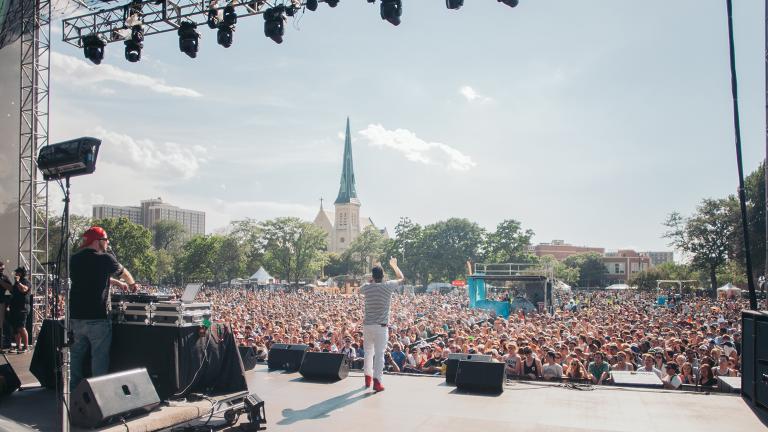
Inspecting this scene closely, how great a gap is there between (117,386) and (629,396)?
177 inches

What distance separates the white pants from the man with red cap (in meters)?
2.38

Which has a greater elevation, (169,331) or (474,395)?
(169,331)

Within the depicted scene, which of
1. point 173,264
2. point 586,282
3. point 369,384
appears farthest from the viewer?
point 586,282

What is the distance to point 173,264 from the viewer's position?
61.7 m

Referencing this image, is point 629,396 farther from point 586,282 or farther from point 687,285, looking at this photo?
point 586,282

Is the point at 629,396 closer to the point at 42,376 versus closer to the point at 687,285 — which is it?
the point at 42,376

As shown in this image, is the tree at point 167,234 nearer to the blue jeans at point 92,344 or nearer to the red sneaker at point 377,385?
the red sneaker at point 377,385

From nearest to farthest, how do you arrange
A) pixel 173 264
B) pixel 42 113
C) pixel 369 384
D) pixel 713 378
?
1. pixel 369 384
2. pixel 713 378
3. pixel 42 113
4. pixel 173 264

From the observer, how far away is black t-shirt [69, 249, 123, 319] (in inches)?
171

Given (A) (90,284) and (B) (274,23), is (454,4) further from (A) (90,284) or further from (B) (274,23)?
(A) (90,284)

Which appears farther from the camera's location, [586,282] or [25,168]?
[586,282]

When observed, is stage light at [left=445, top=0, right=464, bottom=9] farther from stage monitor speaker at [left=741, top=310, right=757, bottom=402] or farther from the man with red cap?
the man with red cap


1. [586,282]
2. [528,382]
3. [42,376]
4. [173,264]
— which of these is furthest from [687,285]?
[42,376]

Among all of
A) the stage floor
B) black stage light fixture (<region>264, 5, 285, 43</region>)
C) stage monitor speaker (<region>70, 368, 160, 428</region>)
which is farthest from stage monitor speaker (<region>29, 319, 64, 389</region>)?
black stage light fixture (<region>264, 5, 285, 43</region>)
